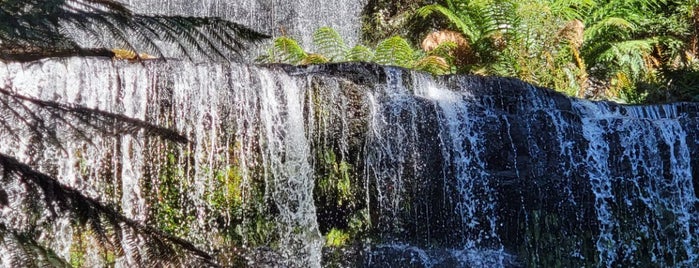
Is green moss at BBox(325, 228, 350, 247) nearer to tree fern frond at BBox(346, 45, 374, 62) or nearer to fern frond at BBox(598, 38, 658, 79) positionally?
tree fern frond at BBox(346, 45, 374, 62)

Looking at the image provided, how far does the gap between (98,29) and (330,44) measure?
798 cm

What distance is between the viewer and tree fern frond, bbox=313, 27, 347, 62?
9.58 metres

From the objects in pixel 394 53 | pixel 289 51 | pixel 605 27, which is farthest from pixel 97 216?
pixel 605 27

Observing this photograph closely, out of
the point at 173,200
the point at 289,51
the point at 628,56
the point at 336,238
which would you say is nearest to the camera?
the point at 173,200

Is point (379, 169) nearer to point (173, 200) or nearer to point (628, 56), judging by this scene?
point (173, 200)

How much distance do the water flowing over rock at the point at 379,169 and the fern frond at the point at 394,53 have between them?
1.76 m

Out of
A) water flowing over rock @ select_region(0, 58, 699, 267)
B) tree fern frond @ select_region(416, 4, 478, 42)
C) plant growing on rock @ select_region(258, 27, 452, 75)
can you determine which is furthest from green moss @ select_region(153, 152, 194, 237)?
tree fern frond @ select_region(416, 4, 478, 42)

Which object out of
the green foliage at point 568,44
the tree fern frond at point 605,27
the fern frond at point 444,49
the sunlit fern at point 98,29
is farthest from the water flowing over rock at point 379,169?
the sunlit fern at point 98,29

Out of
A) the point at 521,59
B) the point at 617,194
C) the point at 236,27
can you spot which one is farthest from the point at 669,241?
the point at 236,27

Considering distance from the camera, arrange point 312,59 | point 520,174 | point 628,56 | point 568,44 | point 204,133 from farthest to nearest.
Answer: point 568,44
point 628,56
point 312,59
point 520,174
point 204,133

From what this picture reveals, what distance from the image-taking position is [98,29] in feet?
5.78

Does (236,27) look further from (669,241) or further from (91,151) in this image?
(669,241)

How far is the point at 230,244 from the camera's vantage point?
6.57 metres

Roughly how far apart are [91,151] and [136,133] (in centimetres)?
472
